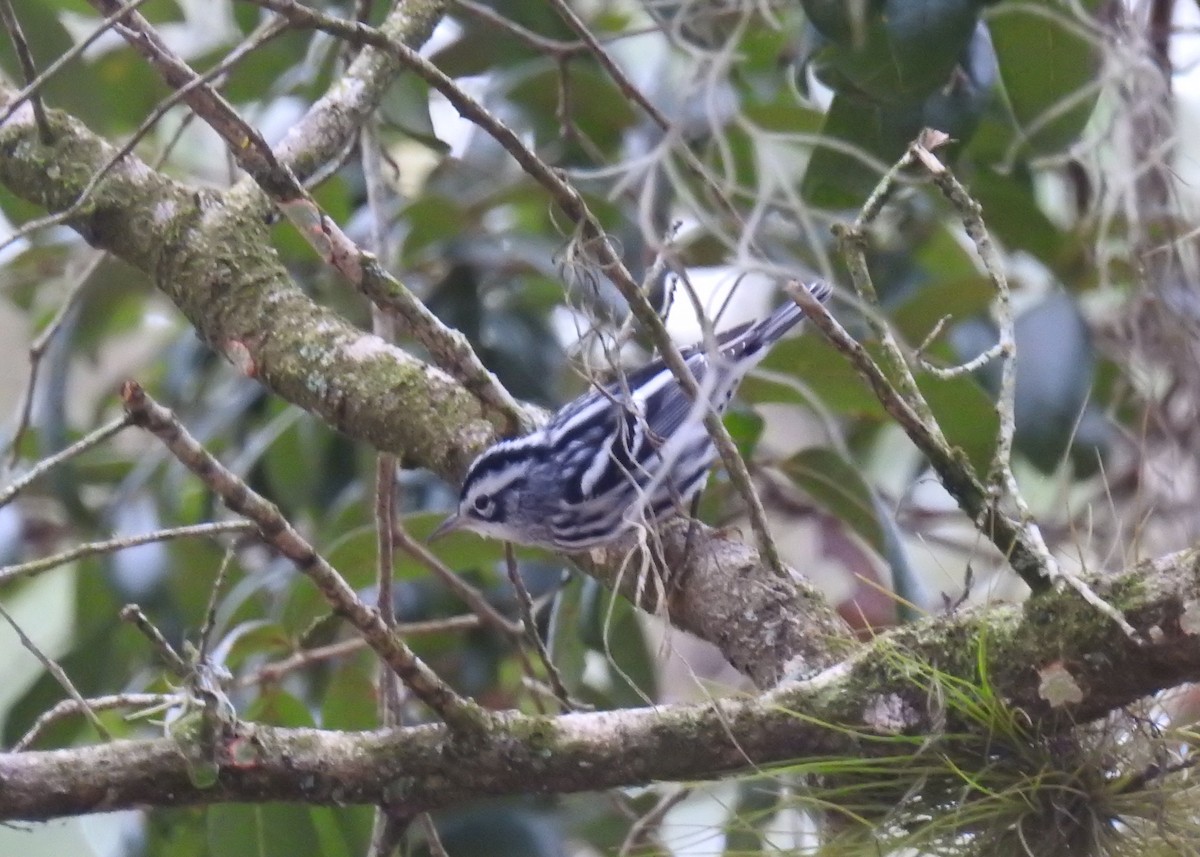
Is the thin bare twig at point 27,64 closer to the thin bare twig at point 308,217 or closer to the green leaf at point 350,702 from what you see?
the thin bare twig at point 308,217

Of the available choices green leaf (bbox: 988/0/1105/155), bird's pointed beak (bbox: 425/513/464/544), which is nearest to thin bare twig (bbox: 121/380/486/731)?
bird's pointed beak (bbox: 425/513/464/544)

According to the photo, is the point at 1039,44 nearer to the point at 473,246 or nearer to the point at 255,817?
the point at 473,246

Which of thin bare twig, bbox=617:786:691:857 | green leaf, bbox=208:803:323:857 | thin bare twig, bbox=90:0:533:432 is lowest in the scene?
green leaf, bbox=208:803:323:857

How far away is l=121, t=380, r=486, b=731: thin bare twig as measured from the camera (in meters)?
0.97

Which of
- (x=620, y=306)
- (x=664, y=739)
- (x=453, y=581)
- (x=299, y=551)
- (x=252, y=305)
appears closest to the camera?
(x=299, y=551)

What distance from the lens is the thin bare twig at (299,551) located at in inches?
38.1

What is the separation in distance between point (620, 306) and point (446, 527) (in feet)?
1.56

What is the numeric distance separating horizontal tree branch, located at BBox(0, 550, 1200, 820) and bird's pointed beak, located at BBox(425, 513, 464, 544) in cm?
89

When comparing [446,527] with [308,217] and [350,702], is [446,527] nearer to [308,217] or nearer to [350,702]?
[350,702]

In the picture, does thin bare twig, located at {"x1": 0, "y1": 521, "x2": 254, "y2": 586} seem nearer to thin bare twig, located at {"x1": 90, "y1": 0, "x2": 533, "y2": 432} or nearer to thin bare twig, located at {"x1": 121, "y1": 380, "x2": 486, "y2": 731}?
thin bare twig, located at {"x1": 121, "y1": 380, "x2": 486, "y2": 731}

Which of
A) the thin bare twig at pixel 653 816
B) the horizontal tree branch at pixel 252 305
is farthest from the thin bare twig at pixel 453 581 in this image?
the thin bare twig at pixel 653 816

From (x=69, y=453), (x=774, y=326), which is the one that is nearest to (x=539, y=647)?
(x=69, y=453)

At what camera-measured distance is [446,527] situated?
2.14 m

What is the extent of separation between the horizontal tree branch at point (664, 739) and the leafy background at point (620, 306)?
1.47 ft
